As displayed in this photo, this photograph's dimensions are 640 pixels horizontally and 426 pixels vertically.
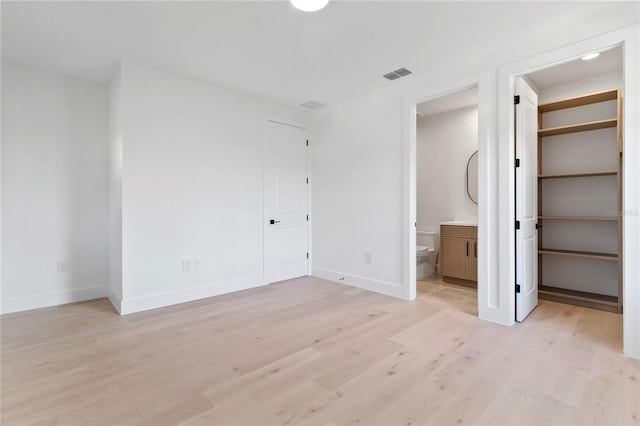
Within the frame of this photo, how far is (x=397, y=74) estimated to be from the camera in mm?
3553

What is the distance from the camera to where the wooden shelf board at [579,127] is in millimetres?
3369

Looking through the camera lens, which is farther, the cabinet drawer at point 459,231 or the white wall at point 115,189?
the cabinet drawer at point 459,231

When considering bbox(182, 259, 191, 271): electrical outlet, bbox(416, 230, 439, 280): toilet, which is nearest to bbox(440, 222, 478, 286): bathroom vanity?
bbox(416, 230, 439, 280): toilet

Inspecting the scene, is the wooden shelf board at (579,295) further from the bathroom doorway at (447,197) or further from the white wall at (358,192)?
the white wall at (358,192)

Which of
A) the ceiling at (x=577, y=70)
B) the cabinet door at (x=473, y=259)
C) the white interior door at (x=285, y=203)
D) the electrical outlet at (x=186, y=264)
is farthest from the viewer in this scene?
the white interior door at (x=285, y=203)

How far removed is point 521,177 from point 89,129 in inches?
189

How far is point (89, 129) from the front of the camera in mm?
3764

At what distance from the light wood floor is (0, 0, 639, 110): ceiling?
8.47ft

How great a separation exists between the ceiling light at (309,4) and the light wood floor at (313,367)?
2.57 metres

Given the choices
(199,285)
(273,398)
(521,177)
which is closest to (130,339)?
(199,285)

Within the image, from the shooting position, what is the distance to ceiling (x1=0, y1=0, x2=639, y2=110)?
2346 millimetres

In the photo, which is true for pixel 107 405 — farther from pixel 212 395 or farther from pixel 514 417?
pixel 514 417

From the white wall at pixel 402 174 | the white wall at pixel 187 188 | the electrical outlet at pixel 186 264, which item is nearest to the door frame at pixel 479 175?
the white wall at pixel 402 174

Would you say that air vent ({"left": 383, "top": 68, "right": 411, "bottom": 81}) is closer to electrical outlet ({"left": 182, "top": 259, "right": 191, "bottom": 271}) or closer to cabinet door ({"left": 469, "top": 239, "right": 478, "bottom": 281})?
cabinet door ({"left": 469, "top": 239, "right": 478, "bottom": 281})
